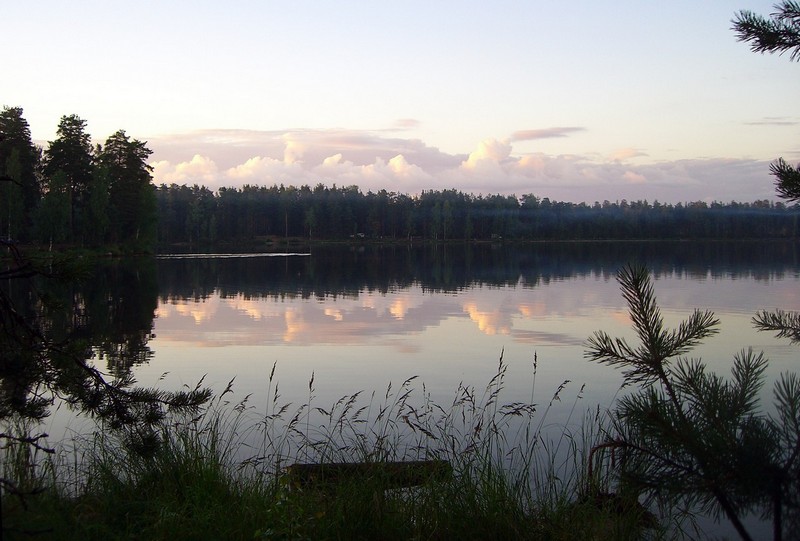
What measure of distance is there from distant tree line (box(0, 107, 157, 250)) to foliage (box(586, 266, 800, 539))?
5426 cm

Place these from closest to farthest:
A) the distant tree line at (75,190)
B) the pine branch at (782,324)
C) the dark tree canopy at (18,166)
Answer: the pine branch at (782,324)
the dark tree canopy at (18,166)
the distant tree line at (75,190)

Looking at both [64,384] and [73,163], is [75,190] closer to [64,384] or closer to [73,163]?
[73,163]

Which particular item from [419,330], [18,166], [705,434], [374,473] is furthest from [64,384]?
[18,166]

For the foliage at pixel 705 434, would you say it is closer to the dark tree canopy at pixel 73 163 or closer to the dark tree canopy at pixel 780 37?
the dark tree canopy at pixel 780 37

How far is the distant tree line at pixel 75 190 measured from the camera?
60.5 m

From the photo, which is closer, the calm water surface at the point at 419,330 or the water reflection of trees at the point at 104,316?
the calm water surface at the point at 419,330

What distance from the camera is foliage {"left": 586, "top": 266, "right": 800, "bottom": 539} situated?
2.28 metres

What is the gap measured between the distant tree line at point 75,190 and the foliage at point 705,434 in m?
54.3

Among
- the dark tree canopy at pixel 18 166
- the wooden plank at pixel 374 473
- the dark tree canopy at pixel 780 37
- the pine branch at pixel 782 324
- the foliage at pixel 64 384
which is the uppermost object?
the dark tree canopy at pixel 18 166

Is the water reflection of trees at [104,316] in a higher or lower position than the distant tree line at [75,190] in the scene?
lower

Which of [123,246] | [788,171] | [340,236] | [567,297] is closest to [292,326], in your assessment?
[567,297]

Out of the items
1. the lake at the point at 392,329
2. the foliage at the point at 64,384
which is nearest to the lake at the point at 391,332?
the lake at the point at 392,329

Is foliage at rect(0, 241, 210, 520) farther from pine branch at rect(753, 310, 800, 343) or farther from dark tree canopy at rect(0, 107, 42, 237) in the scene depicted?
dark tree canopy at rect(0, 107, 42, 237)

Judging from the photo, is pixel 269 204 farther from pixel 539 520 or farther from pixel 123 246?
pixel 539 520
